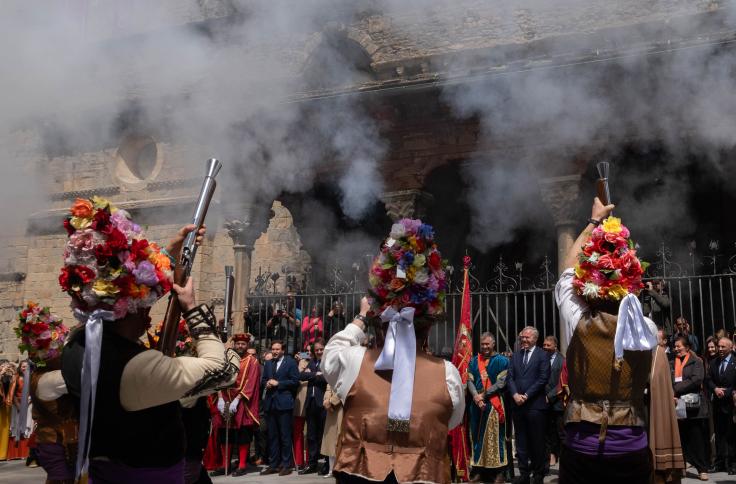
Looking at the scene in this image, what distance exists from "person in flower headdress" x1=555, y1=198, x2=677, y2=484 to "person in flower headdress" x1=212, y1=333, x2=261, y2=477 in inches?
231

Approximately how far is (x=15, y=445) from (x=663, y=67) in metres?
10.2

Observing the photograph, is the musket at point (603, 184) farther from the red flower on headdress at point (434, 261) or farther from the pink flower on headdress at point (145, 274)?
the pink flower on headdress at point (145, 274)

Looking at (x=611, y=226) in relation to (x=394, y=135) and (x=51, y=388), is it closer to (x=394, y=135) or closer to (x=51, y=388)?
(x=51, y=388)

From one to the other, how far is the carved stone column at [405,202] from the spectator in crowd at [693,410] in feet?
12.9

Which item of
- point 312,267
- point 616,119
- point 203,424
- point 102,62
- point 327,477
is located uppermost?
point 102,62

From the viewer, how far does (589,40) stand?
9.63m

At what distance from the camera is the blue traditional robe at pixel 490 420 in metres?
7.88

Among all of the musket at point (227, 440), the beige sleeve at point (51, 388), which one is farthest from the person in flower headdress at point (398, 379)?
the musket at point (227, 440)

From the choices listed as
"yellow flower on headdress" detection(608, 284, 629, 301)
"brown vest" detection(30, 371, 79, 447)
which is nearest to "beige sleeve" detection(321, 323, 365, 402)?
"yellow flower on headdress" detection(608, 284, 629, 301)

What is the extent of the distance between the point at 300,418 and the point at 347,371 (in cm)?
623

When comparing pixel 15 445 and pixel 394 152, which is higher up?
pixel 394 152

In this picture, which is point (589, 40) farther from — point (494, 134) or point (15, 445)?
point (15, 445)

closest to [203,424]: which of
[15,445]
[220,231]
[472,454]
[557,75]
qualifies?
[472,454]

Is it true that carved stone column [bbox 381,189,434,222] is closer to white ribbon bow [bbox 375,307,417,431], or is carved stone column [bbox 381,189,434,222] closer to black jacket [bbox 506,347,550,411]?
black jacket [bbox 506,347,550,411]
